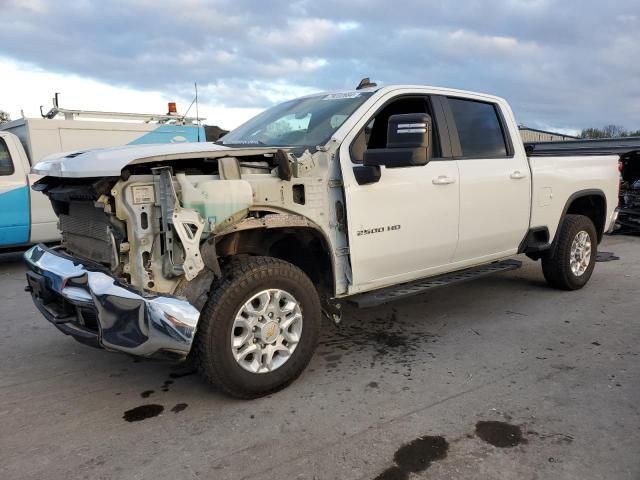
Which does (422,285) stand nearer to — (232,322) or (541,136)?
(232,322)

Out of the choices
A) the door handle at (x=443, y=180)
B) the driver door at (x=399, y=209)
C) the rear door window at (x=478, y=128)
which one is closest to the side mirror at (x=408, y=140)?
the driver door at (x=399, y=209)

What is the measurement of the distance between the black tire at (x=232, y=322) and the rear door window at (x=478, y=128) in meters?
2.04

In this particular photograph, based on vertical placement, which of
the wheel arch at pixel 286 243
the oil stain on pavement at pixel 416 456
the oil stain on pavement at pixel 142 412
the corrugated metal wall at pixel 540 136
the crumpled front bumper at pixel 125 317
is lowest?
the oil stain on pavement at pixel 416 456

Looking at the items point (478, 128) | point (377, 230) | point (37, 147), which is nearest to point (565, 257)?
point (478, 128)

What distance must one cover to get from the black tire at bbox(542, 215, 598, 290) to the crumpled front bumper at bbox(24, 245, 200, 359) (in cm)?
419

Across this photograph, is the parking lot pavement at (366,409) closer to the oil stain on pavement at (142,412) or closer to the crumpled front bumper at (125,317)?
the oil stain on pavement at (142,412)

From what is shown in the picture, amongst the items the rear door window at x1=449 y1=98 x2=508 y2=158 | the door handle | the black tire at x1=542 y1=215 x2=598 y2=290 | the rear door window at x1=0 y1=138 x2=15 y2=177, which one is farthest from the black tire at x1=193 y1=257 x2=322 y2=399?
the rear door window at x1=0 y1=138 x2=15 y2=177

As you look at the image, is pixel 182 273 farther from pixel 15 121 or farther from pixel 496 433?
pixel 15 121

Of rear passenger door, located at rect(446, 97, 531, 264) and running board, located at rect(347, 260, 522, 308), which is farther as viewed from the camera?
rear passenger door, located at rect(446, 97, 531, 264)

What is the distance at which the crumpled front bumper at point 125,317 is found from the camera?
2.91 metres

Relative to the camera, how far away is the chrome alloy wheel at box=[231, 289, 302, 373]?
324cm

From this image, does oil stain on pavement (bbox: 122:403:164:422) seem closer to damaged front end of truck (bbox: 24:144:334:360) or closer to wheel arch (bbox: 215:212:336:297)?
damaged front end of truck (bbox: 24:144:334:360)

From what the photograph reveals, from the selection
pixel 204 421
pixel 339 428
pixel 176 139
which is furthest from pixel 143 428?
pixel 176 139

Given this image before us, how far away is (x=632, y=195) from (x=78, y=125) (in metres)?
10.1
